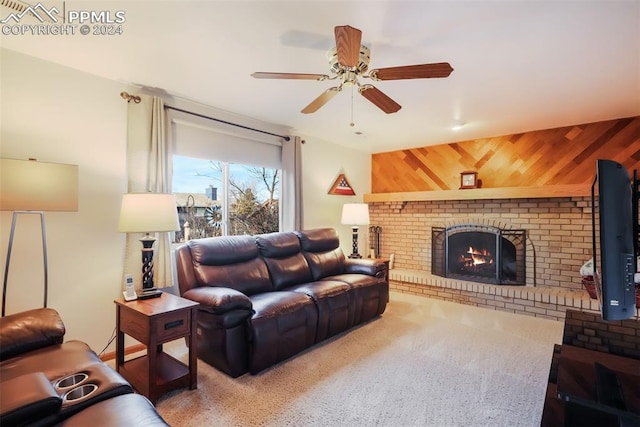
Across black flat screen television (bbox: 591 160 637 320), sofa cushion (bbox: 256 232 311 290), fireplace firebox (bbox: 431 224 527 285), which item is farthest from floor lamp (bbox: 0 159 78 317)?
fireplace firebox (bbox: 431 224 527 285)

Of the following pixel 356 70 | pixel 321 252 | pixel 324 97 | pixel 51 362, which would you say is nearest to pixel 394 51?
pixel 356 70

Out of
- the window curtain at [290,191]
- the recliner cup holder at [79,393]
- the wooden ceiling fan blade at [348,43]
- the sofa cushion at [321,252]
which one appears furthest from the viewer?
the window curtain at [290,191]

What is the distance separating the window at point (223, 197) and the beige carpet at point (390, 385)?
4.52ft

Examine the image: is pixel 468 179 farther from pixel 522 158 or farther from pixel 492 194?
pixel 522 158

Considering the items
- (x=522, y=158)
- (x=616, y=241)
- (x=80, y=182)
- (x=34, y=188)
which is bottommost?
(x=616, y=241)

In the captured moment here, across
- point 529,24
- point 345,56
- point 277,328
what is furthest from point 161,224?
point 529,24

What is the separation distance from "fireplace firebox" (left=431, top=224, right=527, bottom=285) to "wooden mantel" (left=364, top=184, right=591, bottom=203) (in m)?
0.49

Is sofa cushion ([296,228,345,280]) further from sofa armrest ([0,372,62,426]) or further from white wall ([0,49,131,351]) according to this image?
sofa armrest ([0,372,62,426])

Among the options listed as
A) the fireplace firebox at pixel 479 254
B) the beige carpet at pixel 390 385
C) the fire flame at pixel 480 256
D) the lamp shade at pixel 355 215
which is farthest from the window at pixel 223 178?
the fire flame at pixel 480 256

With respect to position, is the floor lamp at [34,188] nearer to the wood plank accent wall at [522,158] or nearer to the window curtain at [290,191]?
the window curtain at [290,191]

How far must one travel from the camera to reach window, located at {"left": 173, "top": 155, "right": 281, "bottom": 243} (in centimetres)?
341

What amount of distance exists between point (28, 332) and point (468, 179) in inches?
194

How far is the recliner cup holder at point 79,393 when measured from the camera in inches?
48.8

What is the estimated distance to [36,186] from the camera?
6.32ft
